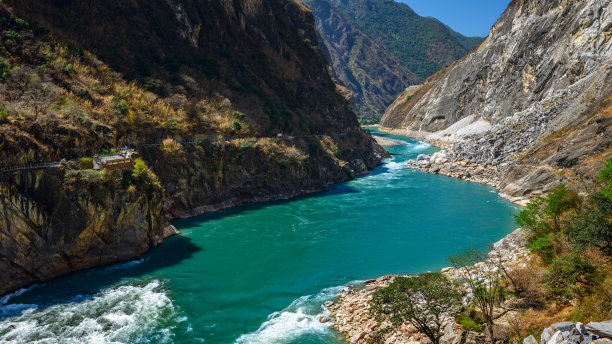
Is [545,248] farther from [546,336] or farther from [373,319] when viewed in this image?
[373,319]

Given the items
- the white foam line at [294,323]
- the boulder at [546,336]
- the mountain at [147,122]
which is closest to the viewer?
the boulder at [546,336]

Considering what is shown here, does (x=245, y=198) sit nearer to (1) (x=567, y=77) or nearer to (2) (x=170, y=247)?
(2) (x=170, y=247)

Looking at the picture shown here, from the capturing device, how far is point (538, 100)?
64.8 meters

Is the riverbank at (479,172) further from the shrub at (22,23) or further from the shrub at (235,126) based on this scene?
the shrub at (22,23)

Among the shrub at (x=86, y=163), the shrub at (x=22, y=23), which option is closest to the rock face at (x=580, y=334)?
the shrub at (x=86, y=163)

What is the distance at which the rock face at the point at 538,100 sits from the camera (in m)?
38.7

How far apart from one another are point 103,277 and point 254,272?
1002cm

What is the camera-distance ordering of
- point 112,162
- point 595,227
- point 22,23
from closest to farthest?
point 595,227 → point 112,162 → point 22,23

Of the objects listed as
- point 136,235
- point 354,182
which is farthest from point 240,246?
point 354,182

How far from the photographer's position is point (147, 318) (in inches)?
766

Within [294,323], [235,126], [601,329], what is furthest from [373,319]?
[235,126]

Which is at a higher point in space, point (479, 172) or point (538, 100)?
point (538, 100)

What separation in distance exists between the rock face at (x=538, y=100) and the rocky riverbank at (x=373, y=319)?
16.3 meters

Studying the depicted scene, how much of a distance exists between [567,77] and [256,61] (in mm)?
50139
